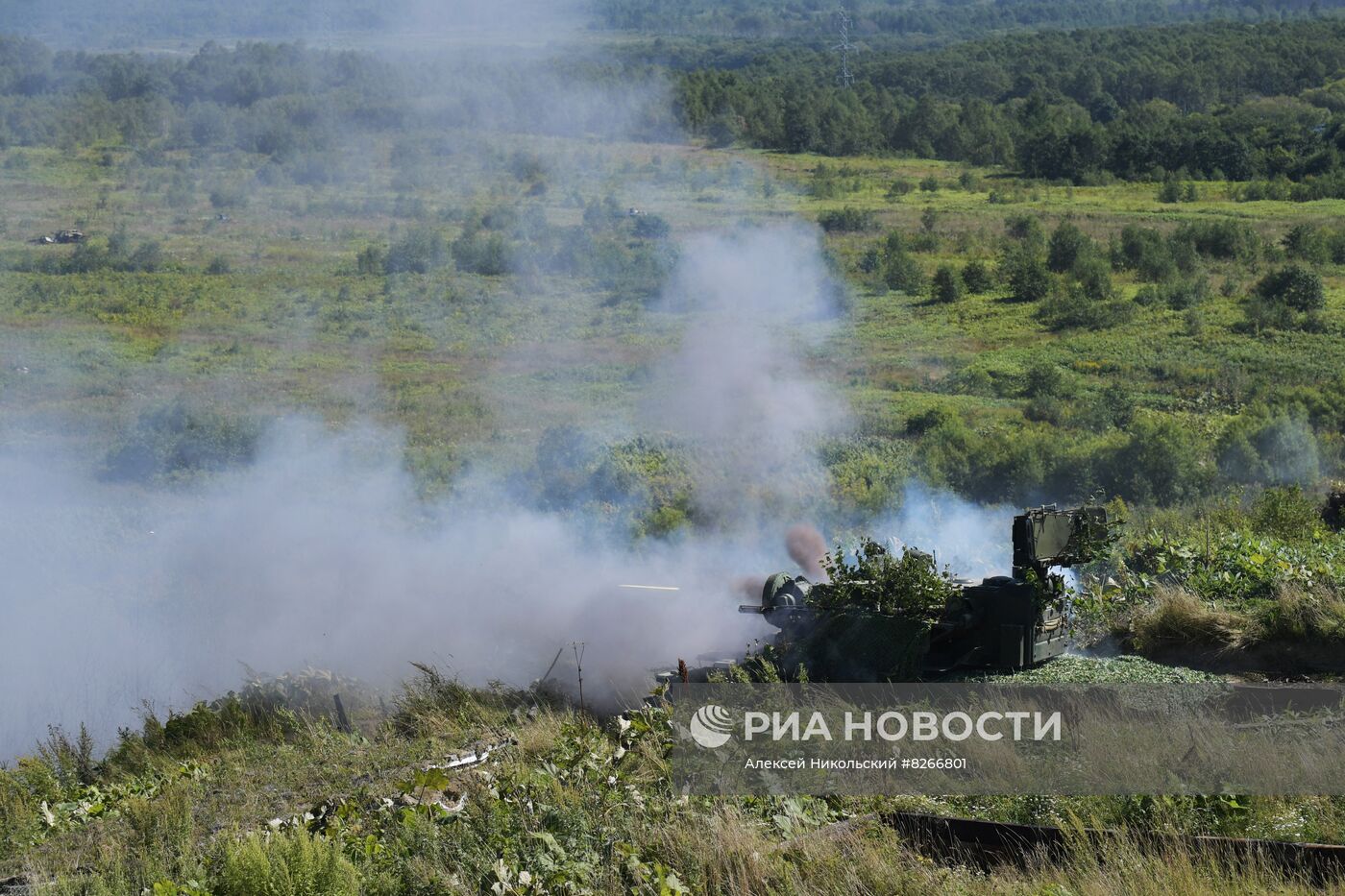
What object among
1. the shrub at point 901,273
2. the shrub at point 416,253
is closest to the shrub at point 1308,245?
the shrub at point 901,273

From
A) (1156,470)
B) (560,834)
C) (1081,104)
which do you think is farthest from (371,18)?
(1081,104)

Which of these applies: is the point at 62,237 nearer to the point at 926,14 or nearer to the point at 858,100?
the point at 858,100

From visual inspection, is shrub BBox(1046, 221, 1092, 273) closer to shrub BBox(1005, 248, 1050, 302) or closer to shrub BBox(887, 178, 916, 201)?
shrub BBox(1005, 248, 1050, 302)

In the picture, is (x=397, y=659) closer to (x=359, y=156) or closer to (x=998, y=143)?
(x=359, y=156)

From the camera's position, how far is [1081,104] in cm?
8138

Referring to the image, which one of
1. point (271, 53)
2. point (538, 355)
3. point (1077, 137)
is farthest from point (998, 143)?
A: point (271, 53)

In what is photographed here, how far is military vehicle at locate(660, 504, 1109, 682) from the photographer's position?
407 inches

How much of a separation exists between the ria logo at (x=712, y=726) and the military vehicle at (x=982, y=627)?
3.32ft

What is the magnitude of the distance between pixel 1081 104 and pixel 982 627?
252 feet

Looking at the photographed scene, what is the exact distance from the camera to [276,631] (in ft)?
57.6

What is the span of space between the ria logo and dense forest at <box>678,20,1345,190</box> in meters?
23.5

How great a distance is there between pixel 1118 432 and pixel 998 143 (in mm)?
35254

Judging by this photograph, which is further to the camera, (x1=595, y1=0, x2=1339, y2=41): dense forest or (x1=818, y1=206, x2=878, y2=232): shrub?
(x1=595, y1=0, x2=1339, y2=41): dense forest

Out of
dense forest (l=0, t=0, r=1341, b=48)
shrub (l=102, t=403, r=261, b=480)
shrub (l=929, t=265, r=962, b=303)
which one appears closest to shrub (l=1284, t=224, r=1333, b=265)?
shrub (l=929, t=265, r=962, b=303)
